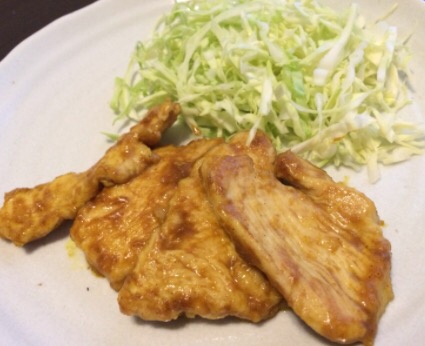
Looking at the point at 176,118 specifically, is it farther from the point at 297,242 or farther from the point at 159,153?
the point at 297,242

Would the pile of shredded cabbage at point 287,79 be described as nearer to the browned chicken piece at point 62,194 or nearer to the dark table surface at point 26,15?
the browned chicken piece at point 62,194

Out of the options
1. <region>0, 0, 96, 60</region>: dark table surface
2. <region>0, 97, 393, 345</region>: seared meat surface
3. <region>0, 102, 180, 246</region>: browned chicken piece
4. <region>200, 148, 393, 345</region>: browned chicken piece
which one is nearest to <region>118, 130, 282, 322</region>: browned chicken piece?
<region>0, 97, 393, 345</region>: seared meat surface

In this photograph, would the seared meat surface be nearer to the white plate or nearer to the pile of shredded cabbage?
the white plate

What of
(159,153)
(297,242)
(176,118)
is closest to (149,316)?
(297,242)

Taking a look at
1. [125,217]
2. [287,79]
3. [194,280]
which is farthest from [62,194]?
[287,79]

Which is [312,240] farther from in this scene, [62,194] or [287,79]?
[62,194]
